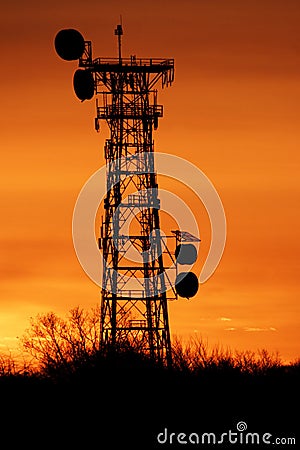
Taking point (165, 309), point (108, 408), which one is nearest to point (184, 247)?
point (165, 309)

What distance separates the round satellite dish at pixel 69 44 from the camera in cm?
10350

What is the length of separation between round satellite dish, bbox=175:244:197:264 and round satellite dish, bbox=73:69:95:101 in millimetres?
8703

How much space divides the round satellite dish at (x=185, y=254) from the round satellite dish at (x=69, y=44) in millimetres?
10305

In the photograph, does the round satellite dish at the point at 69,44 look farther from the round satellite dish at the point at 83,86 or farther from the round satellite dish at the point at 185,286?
the round satellite dish at the point at 185,286

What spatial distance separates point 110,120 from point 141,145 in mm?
1892

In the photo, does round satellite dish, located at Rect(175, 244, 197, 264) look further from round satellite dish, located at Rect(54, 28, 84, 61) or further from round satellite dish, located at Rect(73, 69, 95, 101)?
round satellite dish, located at Rect(54, 28, 84, 61)

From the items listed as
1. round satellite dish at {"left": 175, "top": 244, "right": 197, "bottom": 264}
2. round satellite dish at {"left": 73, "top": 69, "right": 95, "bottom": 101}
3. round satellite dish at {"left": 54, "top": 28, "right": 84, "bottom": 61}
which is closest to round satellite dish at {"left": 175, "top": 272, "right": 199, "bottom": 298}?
round satellite dish at {"left": 175, "top": 244, "right": 197, "bottom": 264}

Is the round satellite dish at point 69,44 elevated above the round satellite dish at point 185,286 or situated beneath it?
elevated above

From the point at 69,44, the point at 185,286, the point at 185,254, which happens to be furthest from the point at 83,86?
the point at 185,286

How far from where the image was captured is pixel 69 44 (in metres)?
104

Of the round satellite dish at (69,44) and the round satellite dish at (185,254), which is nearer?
the round satellite dish at (69,44)

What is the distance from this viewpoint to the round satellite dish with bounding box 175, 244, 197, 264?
351ft

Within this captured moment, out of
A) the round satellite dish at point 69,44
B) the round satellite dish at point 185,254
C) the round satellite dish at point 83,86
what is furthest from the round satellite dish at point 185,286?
the round satellite dish at point 69,44

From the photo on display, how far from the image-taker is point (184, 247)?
10738cm
